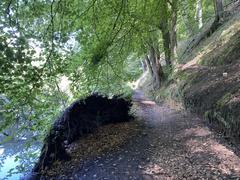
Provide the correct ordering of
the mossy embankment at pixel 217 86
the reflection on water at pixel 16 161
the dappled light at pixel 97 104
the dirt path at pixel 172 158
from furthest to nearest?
1. the reflection on water at pixel 16 161
2. the mossy embankment at pixel 217 86
3. the dappled light at pixel 97 104
4. the dirt path at pixel 172 158

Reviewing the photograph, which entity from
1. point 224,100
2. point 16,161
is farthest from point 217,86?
point 16,161

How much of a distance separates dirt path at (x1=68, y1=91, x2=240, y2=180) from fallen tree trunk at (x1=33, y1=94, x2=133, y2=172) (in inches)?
41.9

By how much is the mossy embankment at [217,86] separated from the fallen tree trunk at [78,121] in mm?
2902

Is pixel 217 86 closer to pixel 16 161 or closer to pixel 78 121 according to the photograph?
pixel 78 121

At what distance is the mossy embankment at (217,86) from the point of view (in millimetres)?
7863

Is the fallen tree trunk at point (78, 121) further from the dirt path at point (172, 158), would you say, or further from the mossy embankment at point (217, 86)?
the mossy embankment at point (217, 86)

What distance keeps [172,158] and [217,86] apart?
3.68 m

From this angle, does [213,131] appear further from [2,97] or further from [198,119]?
[2,97]

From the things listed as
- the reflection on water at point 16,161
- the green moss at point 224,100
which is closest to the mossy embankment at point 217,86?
the green moss at point 224,100

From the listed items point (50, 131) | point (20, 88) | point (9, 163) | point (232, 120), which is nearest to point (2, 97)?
point (20, 88)

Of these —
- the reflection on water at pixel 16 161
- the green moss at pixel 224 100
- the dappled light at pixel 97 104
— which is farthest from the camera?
the reflection on water at pixel 16 161

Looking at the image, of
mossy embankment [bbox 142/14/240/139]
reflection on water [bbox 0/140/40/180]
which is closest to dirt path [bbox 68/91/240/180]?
mossy embankment [bbox 142/14/240/139]

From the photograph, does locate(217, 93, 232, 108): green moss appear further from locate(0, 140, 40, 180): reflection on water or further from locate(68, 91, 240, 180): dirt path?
locate(0, 140, 40, 180): reflection on water

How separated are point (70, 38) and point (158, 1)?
11.0 ft
